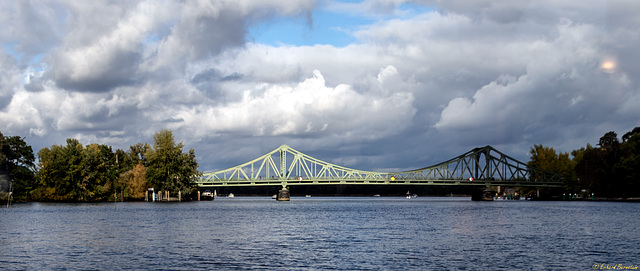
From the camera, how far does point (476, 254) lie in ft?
125

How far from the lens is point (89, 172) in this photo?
130m

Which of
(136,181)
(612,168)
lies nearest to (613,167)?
(612,168)

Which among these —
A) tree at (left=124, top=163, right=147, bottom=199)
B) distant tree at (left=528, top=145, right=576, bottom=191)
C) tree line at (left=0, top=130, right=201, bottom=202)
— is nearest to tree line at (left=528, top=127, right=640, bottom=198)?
distant tree at (left=528, top=145, right=576, bottom=191)

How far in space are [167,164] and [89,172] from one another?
1564 cm

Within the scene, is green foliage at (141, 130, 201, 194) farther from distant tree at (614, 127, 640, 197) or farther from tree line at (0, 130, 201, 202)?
distant tree at (614, 127, 640, 197)

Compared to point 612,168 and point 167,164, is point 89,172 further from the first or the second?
point 612,168

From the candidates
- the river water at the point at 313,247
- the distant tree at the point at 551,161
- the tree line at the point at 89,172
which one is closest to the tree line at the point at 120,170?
the tree line at the point at 89,172

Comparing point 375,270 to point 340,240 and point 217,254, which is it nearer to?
point 217,254

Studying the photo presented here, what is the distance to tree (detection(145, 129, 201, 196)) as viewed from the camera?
133m

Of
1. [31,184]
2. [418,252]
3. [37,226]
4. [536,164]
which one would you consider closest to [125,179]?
[31,184]

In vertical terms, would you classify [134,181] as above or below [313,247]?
above

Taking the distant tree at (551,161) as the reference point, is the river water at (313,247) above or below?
below

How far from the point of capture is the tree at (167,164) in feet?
435

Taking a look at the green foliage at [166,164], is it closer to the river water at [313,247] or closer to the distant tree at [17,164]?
the distant tree at [17,164]
